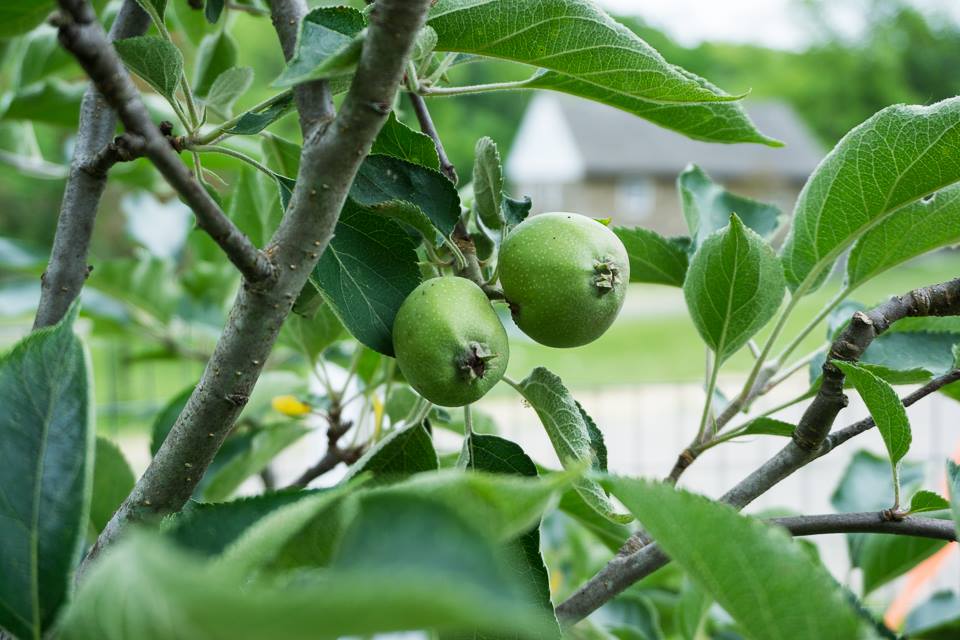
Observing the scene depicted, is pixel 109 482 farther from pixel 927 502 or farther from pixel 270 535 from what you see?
pixel 927 502

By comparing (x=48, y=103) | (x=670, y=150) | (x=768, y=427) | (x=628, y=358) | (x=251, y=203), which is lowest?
(x=768, y=427)

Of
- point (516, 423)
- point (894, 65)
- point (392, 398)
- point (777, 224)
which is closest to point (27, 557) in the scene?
point (392, 398)

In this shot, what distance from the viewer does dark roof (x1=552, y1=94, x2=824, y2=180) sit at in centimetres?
2181

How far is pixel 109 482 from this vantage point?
75 cm

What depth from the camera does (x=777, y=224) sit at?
85 cm

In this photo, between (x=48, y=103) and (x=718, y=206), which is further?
(x=48, y=103)

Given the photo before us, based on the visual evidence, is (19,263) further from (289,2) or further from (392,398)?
(289,2)

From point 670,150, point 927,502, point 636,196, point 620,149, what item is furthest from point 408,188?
point 670,150

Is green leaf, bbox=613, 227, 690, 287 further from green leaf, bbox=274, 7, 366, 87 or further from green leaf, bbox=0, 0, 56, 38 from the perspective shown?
green leaf, bbox=0, 0, 56, 38

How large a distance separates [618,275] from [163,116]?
0.73 m

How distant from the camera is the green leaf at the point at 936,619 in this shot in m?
0.96

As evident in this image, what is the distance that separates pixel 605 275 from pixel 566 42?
0.48ft

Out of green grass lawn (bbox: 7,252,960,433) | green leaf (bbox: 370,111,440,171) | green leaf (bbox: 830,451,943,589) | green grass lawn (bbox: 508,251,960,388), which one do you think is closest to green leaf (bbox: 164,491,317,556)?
green leaf (bbox: 370,111,440,171)

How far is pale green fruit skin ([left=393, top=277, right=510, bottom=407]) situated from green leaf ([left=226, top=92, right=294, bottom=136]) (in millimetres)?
136
